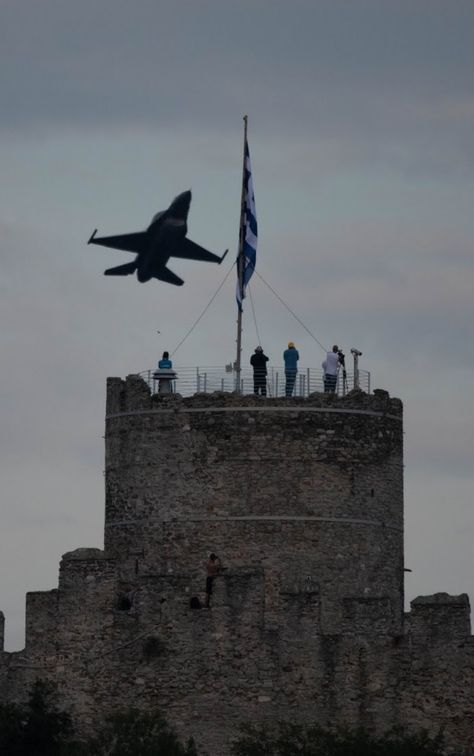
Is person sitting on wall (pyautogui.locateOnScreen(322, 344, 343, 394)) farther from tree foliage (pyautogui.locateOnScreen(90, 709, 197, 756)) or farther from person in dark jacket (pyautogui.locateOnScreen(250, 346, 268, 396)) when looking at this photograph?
tree foliage (pyautogui.locateOnScreen(90, 709, 197, 756))

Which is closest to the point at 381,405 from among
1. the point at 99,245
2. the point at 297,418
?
the point at 297,418

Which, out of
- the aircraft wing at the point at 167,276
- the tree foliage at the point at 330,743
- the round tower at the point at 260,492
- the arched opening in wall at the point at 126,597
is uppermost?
the aircraft wing at the point at 167,276

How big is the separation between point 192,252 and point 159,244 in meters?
0.89

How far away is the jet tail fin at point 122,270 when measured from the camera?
87.9m

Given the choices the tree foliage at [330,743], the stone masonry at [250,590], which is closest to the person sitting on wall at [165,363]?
the stone masonry at [250,590]

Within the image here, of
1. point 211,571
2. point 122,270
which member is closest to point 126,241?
point 122,270

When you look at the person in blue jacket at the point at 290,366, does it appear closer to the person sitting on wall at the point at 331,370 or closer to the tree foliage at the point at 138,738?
the person sitting on wall at the point at 331,370

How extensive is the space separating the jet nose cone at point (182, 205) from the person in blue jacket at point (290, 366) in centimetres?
437

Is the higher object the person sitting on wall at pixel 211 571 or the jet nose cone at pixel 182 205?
the jet nose cone at pixel 182 205

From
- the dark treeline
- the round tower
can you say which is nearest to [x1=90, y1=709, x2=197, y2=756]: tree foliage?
the dark treeline

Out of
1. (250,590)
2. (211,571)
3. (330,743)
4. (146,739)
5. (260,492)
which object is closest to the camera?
(330,743)

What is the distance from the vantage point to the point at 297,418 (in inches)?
3314

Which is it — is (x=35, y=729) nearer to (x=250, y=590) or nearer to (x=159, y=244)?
(x=250, y=590)

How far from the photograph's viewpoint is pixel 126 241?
87.9 metres
